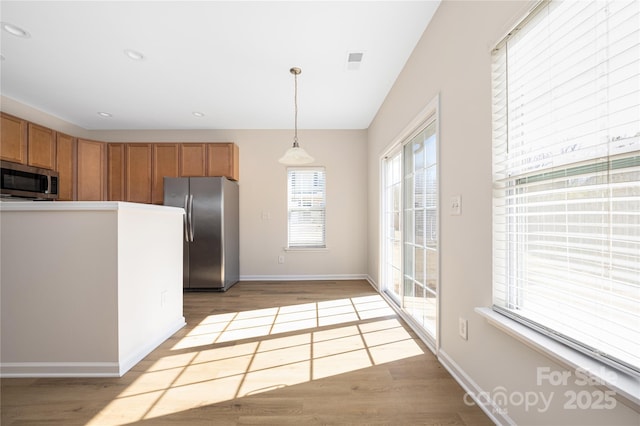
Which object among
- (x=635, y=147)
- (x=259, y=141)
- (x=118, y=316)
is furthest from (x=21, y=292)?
(x=259, y=141)

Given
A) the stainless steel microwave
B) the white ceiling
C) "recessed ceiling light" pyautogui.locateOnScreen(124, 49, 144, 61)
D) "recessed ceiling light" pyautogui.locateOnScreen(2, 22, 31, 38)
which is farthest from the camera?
the stainless steel microwave

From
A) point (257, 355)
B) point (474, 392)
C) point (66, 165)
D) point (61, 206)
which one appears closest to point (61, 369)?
point (61, 206)

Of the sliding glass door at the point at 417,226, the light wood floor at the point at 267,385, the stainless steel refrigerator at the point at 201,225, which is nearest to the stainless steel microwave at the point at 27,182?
the stainless steel refrigerator at the point at 201,225

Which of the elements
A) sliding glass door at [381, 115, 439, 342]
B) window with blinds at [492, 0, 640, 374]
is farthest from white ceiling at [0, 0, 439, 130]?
window with blinds at [492, 0, 640, 374]

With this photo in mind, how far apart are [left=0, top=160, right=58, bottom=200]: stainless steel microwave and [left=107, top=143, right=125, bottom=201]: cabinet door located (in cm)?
76

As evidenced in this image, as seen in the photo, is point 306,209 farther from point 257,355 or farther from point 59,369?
point 59,369

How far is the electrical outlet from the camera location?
1.75m

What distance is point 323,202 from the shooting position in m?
5.04

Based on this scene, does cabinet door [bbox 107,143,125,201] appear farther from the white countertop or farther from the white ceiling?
the white countertop

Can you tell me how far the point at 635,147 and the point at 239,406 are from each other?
208 centimetres

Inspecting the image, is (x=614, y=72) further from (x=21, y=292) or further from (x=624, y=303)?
(x=21, y=292)

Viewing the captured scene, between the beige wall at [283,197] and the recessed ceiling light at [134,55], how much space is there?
218 cm

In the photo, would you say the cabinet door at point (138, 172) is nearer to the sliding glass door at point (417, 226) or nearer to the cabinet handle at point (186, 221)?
the cabinet handle at point (186, 221)

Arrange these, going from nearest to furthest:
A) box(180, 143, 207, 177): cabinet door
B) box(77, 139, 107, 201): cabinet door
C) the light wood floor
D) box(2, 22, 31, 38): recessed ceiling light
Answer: the light wood floor < box(2, 22, 31, 38): recessed ceiling light < box(77, 139, 107, 201): cabinet door < box(180, 143, 207, 177): cabinet door
